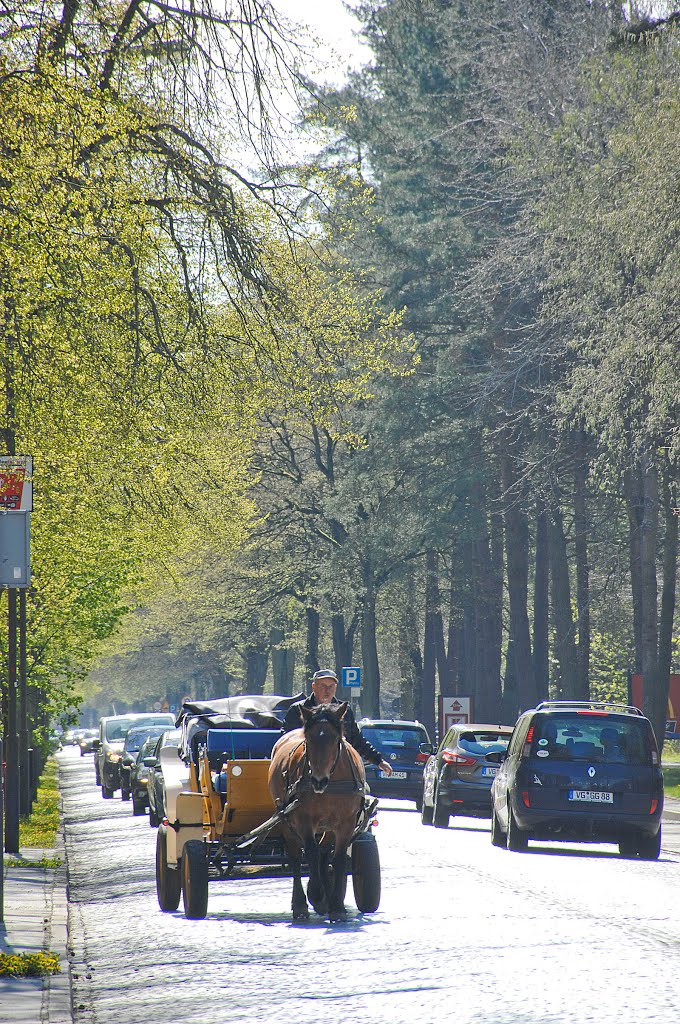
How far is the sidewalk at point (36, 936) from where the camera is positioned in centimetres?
925

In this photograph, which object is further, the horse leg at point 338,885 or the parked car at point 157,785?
the parked car at point 157,785

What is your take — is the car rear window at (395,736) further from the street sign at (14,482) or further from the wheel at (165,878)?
the street sign at (14,482)

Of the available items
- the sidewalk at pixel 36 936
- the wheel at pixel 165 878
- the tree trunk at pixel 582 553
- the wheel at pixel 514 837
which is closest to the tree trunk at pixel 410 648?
the tree trunk at pixel 582 553

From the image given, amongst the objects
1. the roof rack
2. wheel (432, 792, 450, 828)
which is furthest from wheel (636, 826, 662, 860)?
wheel (432, 792, 450, 828)

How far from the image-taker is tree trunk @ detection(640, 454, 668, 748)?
39.0 metres

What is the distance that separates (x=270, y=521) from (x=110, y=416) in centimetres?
3912

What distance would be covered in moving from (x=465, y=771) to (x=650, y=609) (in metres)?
13.1

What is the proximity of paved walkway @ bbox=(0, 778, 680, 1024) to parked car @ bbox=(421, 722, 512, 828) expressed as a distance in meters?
4.99

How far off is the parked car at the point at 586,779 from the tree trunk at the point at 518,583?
26.7 metres

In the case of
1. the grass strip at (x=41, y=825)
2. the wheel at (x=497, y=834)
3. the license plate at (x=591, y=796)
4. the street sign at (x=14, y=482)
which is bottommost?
the grass strip at (x=41, y=825)

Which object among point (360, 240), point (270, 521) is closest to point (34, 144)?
point (360, 240)

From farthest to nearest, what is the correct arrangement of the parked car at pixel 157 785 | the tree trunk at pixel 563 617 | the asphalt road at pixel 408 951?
the tree trunk at pixel 563 617
the parked car at pixel 157 785
the asphalt road at pixel 408 951

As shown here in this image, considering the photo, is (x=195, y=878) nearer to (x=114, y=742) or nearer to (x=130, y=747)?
(x=130, y=747)

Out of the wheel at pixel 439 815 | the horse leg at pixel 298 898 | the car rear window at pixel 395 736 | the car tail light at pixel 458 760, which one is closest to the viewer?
the horse leg at pixel 298 898
